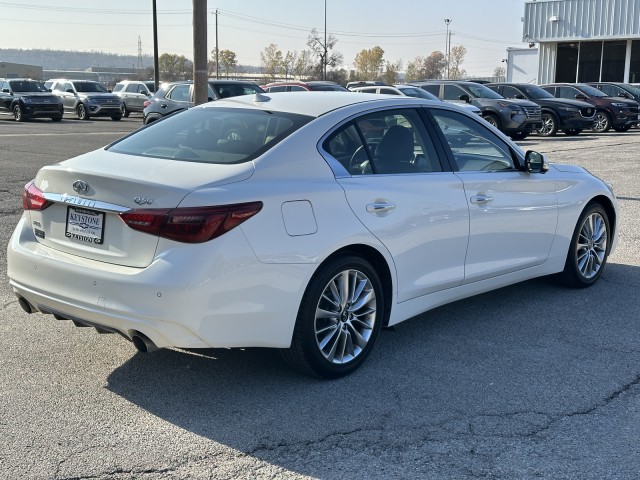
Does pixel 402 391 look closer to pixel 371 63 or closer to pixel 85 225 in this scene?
pixel 85 225

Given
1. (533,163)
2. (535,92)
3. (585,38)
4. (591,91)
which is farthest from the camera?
(585,38)

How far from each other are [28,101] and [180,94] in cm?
1131

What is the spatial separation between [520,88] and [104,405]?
23754 mm

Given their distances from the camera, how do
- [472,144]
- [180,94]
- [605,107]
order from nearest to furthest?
[472,144]
[180,94]
[605,107]

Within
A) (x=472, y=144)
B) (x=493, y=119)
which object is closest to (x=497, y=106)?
(x=493, y=119)

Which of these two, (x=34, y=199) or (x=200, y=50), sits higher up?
(x=200, y=50)

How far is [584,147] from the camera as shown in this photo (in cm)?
2070

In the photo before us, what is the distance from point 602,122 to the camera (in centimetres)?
2722

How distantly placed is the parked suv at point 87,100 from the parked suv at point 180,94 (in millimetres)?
11847

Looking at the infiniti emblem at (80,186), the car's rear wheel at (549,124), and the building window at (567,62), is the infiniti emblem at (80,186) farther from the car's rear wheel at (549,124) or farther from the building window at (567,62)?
the building window at (567,62)

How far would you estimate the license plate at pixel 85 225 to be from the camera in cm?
415

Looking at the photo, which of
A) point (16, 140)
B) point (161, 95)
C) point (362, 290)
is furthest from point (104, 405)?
point (161, 95)

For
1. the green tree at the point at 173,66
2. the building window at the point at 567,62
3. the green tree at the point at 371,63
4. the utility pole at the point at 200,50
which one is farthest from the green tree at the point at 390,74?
the utility pole at the point at 200,50

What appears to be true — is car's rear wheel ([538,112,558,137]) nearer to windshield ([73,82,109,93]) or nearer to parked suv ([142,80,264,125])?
parked suv ([142,80,264,125])
